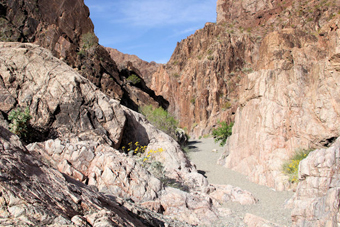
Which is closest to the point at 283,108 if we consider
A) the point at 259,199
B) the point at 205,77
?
the point at 259,199

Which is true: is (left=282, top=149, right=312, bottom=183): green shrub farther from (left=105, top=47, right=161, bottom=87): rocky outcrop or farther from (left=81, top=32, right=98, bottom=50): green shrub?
(left=105, top=47, right=161, bottom=87): rocky outcrop

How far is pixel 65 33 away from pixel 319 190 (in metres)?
23.1

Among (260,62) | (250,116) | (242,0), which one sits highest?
(242,0)

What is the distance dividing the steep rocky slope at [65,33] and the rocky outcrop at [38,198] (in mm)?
19177

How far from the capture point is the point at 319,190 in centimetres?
596

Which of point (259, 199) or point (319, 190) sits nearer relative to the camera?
point (319, 190)

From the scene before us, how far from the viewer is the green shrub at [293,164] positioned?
29.0ft

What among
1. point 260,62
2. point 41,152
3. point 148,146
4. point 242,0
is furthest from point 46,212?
point 242,0

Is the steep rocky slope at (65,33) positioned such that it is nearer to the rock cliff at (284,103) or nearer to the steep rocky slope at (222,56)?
the rock cliff at (284,103)

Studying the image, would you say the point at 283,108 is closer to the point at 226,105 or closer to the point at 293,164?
the point at 293,164

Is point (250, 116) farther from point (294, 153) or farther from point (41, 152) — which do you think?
point (41, 152)

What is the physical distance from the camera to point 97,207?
328 centimetres

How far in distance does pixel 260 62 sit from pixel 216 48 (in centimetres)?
3738

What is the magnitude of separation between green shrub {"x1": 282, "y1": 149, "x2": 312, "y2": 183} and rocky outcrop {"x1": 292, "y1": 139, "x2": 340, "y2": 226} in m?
2.32
